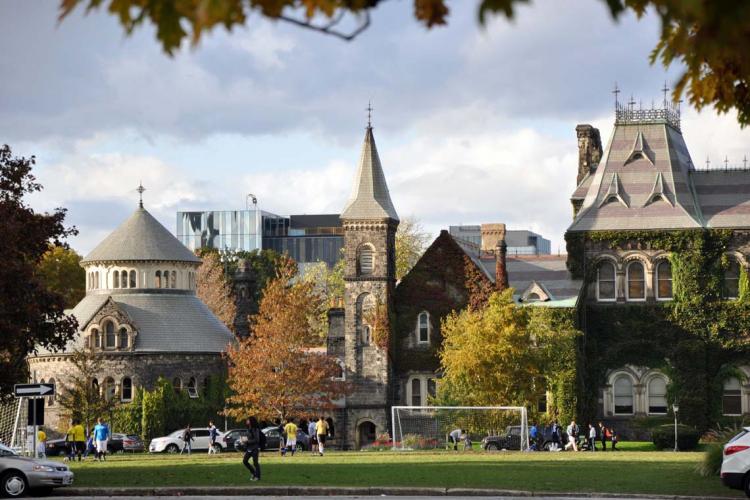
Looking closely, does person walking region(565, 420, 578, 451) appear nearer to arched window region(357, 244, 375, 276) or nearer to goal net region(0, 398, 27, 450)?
arched window region(357, 244, 375, 276)

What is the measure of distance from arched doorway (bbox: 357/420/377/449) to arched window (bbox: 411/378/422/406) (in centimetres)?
255

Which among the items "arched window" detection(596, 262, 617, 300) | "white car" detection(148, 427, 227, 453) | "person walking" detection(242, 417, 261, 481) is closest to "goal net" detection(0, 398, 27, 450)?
"white car" detection(148, 427, 227, 453)

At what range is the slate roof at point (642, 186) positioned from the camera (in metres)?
71.4

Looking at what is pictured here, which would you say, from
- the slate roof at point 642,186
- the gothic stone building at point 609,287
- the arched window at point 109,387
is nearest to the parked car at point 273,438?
the gothic stone building at point 609,287

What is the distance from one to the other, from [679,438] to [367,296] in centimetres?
2294

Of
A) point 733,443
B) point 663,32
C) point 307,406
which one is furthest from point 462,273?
point 663,32

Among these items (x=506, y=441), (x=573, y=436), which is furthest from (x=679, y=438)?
(x=506, y=441)

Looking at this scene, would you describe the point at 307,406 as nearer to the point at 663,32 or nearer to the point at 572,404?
the point at 572,404

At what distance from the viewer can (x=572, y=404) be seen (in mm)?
67188

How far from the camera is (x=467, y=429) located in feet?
202

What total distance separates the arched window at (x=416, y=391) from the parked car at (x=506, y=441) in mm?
13462

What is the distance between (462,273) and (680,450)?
19485 millimetres

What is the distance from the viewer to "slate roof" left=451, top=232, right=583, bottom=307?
231ft

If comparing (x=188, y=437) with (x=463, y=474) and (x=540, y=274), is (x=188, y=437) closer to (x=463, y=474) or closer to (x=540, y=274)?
(x=540, y=274)
